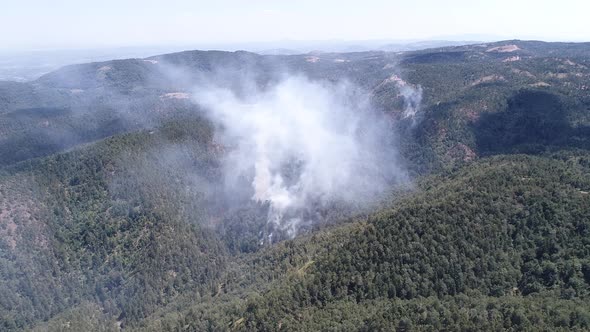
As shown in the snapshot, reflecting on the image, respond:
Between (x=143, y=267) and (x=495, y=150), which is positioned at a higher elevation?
(x=495, y=150)

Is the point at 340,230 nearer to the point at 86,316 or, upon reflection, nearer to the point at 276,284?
the point at 276,284

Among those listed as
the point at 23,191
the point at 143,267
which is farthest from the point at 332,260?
the point at 23,191

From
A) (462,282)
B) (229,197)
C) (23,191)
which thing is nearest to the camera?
(462,282)

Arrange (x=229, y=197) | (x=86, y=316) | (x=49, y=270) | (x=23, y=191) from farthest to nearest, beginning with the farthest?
(x=229, y=197)
(x=23, y=191)
(x=49, y=270)
(x=86, y=316)

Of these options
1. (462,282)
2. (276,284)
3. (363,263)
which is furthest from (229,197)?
(462,282)

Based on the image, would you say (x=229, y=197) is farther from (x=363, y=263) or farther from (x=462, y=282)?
(x=462, y=282)

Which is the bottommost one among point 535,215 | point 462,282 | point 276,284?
point 276,284

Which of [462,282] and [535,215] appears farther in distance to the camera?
[535,215]
